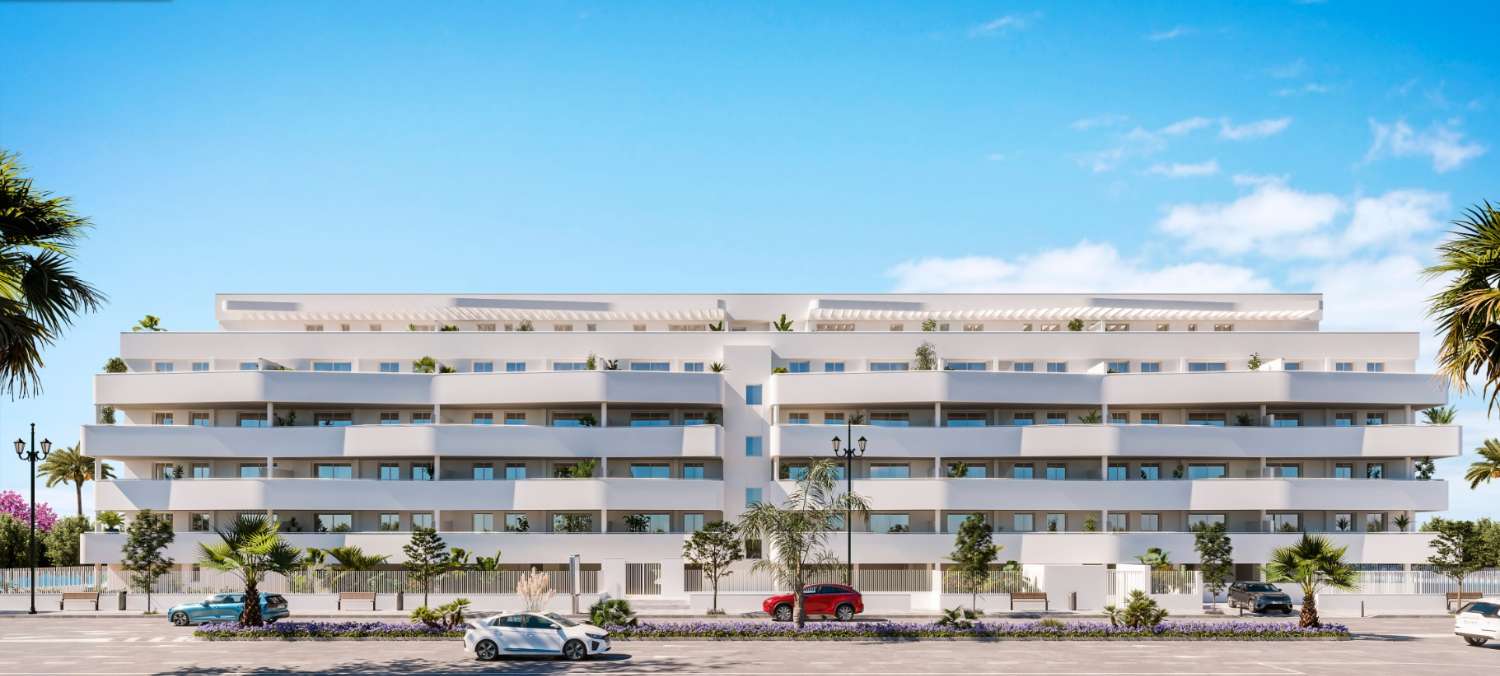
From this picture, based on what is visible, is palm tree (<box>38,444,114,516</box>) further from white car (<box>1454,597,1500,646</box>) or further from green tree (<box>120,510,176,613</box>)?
white car (<box>1454,597,1500,646</box>)

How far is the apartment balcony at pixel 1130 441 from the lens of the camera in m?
59.0

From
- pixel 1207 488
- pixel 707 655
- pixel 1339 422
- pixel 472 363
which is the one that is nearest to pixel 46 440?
pixel 472 363

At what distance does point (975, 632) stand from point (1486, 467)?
42324mm

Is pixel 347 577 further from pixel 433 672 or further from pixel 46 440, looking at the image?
pixel 433 672

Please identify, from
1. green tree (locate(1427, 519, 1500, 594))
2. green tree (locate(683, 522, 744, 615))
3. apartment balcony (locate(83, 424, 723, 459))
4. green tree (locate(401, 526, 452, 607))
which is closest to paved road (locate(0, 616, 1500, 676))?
green tree (locate(401, 526, 452, 607))

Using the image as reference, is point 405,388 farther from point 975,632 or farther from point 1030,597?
point 975,632

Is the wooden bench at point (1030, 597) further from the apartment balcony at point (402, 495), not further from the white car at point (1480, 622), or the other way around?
the apartment balcony at point (402, 495)

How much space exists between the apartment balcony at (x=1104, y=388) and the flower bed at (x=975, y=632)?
20.3 meters

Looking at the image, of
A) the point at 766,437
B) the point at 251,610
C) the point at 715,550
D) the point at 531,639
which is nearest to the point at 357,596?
the point at 251,610

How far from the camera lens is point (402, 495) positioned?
58.2m

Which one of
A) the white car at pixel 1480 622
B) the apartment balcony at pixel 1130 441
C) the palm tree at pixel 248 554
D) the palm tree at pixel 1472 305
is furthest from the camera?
the apartment balcony at pixel 1130 441

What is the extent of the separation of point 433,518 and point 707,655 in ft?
96.3

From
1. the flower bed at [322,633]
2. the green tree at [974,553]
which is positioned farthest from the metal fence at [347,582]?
the green tree at [974,553]

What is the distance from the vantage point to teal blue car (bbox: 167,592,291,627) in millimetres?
44844
